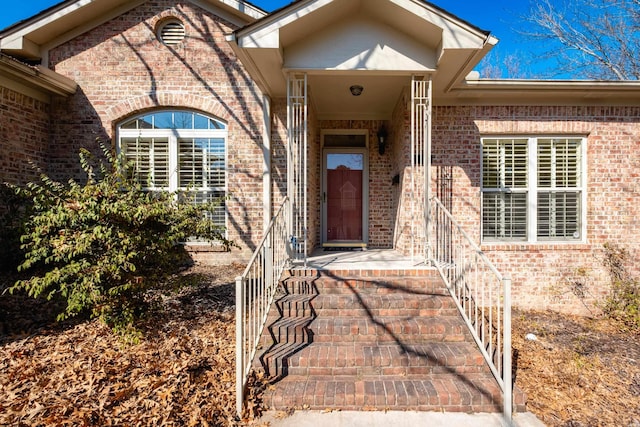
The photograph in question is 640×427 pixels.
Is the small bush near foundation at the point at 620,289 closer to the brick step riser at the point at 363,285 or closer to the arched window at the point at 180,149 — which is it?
the brick step riser at the point at 363,285

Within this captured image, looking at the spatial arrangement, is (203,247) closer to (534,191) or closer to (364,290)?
(364,290)

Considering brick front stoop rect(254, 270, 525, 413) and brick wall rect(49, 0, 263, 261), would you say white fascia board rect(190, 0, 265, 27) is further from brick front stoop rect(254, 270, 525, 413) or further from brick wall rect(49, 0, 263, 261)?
brick front stoop rect(254, 270, 525, 413)

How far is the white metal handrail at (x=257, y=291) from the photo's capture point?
2.66 m

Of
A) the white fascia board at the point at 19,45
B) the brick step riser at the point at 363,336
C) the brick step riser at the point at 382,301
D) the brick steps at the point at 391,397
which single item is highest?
the white fascia board at the point at 19,45

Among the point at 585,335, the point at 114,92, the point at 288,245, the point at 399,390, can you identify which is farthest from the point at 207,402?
the point at 114,92

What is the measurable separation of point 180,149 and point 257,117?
1485 millimetres

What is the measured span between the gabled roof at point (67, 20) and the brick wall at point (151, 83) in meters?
0.13

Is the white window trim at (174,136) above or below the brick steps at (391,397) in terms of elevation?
above

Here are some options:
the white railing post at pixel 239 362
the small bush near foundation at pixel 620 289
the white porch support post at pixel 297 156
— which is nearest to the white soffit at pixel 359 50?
the white porch support post at pixel 297 156

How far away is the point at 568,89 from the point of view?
5066 millimetres

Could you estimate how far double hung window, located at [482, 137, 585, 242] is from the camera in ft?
18.0

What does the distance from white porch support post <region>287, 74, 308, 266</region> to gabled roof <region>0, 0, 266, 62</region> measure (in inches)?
77.2

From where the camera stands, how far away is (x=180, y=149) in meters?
5.73

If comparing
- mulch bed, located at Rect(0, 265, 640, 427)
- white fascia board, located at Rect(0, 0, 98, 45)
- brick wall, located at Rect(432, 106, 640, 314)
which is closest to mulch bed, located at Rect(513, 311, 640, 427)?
mulch bed, located at Rect(0, 265, 640, 427)
